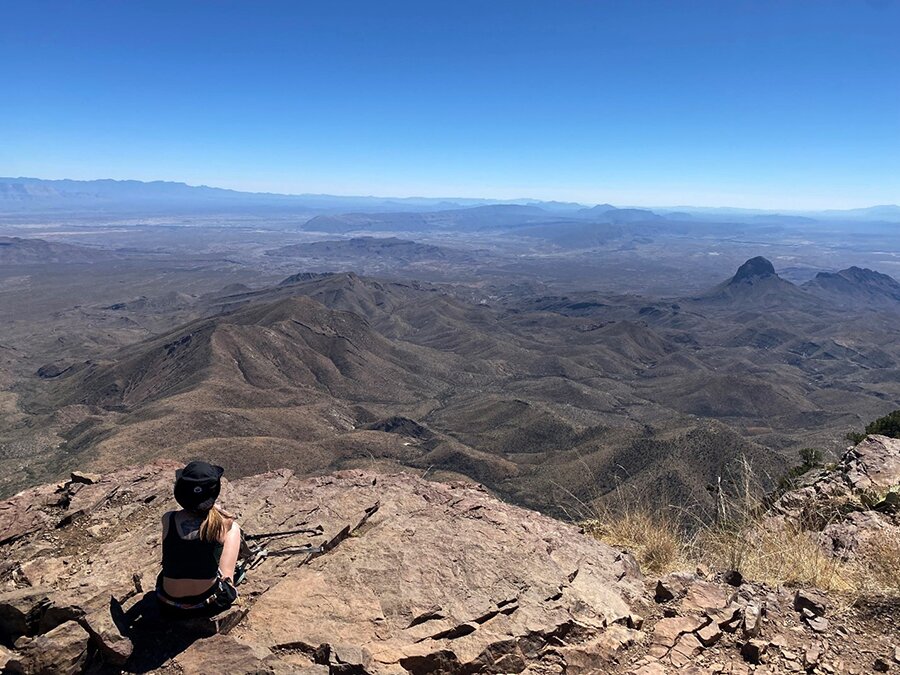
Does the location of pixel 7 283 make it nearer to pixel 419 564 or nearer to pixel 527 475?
pixel 527 475

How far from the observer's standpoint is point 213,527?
4.78 metres

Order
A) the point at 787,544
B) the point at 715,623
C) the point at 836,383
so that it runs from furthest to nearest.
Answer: the point at 836,383 < the point at 787,544 < the point at 715,623

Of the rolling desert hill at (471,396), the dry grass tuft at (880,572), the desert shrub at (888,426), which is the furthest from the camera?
the rolling desert hill at (471,396)

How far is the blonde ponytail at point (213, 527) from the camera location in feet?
15.5

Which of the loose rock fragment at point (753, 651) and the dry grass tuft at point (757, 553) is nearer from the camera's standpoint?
the loose rock fragment at point (753, 651)

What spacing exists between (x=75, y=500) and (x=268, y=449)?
44111 millimetres

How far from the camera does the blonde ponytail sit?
186 inches

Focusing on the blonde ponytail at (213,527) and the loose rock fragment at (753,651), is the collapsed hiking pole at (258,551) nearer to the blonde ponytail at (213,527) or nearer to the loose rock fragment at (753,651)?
the blonde ponytail at (213,527)

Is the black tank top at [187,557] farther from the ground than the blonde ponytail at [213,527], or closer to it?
closer to it

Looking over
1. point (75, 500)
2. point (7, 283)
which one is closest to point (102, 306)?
point (7, 283)

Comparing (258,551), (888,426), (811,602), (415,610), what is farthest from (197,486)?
(888,426)

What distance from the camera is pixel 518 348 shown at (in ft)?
381

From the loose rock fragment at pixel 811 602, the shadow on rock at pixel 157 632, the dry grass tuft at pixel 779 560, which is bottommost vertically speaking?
the dry grass tuft at pixel 779 560

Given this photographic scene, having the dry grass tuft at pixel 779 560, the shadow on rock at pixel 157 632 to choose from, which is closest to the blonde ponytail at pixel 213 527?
the shadow on rock at pixel 157 632
